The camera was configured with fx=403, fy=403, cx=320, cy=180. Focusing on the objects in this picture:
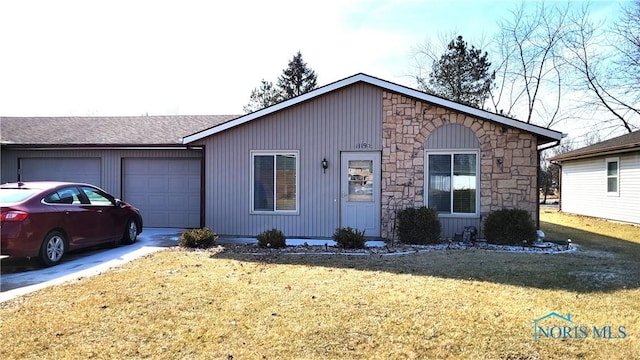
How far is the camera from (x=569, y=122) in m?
26.3

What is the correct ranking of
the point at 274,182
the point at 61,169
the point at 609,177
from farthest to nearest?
the point at 609,177 → the point at 61,169 → the point at 274,182

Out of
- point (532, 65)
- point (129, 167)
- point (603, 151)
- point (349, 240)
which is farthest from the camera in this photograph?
point (532, 65)

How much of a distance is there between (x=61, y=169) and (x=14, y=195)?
5.84 m

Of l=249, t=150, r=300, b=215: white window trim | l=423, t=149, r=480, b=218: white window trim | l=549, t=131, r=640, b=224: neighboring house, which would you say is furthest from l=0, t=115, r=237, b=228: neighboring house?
l=549, t=131, r=640, b=224: neighboring house

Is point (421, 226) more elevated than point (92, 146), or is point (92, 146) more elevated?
point (92, 146)

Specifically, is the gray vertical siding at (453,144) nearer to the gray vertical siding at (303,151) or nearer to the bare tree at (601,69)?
the gray vertical siding at (303,151)

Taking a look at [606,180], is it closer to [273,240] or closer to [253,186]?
[253,186]

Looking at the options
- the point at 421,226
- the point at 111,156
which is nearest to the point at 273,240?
the point at 421,226

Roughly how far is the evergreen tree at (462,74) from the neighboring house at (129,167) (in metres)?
18.5

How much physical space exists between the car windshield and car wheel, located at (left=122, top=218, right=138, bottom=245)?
7.64ft

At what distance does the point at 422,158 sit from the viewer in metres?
9.51

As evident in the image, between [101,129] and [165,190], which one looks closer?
[165,190]

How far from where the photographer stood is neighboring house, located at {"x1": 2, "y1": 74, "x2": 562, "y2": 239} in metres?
9.31

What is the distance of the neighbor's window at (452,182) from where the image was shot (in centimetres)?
944
